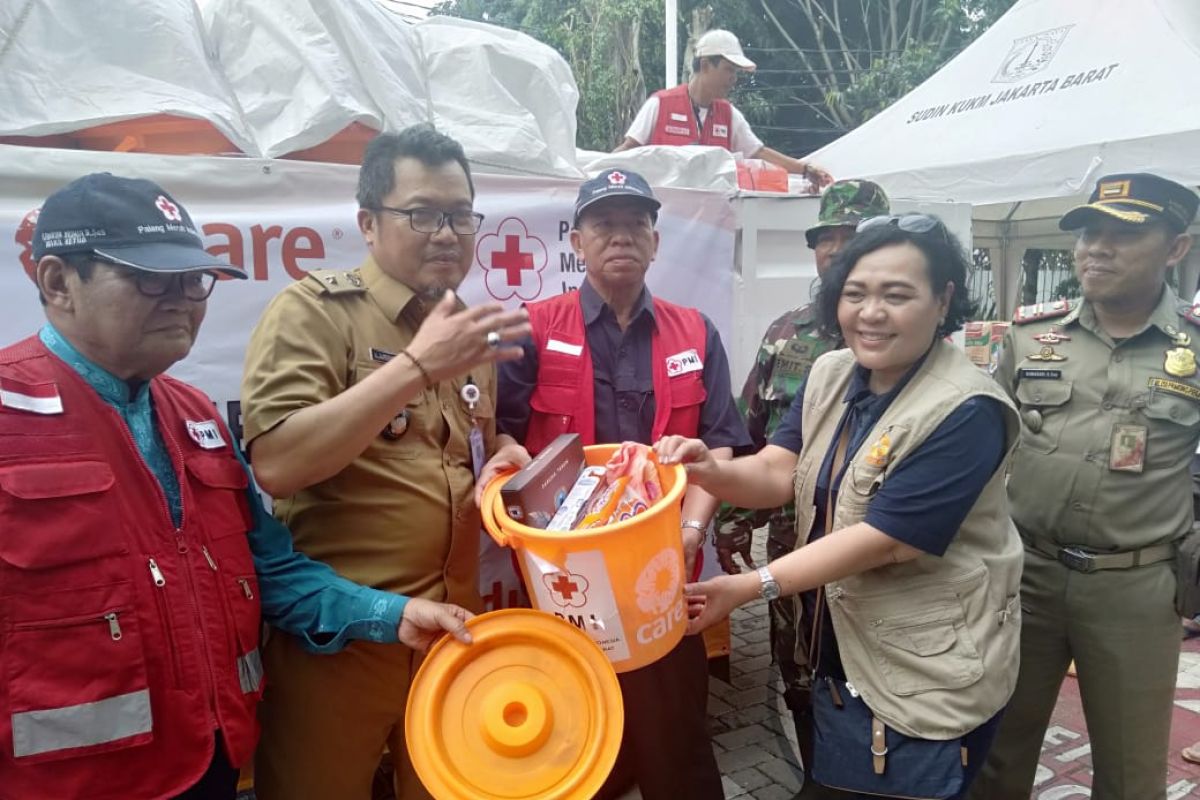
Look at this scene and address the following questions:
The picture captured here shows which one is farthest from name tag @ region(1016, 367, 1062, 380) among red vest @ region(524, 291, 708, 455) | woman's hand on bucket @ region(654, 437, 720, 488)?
woman's hand on bucket @ region(654, 437, 720, 488)

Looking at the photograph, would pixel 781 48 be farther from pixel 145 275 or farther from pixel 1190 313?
pixel 145 275

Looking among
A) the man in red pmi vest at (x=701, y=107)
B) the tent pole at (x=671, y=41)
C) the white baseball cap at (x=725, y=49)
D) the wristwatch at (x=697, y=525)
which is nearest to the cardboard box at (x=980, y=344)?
the man in red pmi vest at (x=701, y=107)

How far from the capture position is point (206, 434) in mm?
1673

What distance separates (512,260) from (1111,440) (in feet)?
7.37

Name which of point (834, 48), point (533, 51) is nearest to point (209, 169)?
point (533, 51)

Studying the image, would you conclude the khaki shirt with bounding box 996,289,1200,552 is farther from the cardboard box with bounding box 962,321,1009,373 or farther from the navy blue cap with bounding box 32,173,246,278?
the navy blue cap with bounding box 32,173,246,278

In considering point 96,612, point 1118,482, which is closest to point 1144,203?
point 1118,482

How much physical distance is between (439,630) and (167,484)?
2.07ft

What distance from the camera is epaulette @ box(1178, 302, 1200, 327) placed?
8.00 ft

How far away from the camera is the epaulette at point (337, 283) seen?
1.84 meters

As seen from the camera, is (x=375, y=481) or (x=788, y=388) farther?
(x=788, y=388)

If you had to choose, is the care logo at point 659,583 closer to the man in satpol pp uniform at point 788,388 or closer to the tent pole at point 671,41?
the man in satpol pp uniform at point 788,388

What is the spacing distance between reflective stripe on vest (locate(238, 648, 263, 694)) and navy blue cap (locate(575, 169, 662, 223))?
1.60 m

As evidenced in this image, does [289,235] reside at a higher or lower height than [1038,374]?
higher
